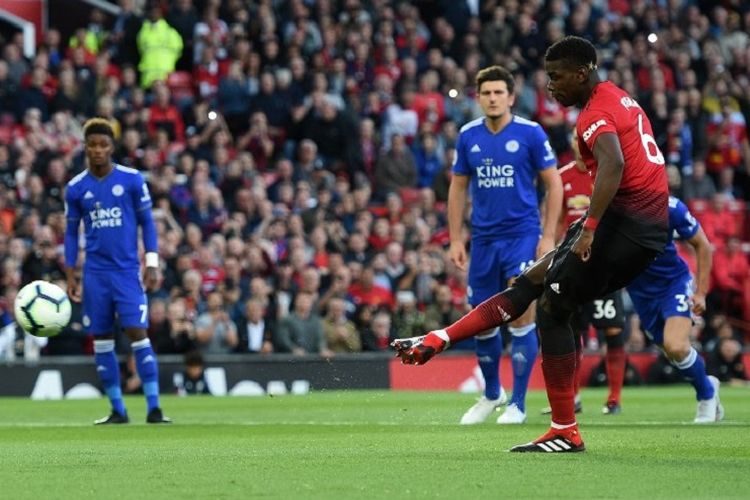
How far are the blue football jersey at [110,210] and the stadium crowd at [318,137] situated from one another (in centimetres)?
562

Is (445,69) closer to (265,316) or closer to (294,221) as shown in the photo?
(294,221)

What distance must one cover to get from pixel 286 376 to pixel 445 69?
7.54m

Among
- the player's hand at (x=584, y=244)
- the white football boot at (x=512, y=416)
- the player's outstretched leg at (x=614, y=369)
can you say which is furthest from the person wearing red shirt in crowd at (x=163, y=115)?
the player's hand at (x=584, y=244)

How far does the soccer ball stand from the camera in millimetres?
11977

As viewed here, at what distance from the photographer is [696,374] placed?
11734mm

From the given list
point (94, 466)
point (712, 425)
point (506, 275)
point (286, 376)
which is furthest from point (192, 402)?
point (94, 466)

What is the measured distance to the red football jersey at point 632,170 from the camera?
8.06 meters

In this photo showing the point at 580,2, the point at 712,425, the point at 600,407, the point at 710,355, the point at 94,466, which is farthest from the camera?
the point at 580,2

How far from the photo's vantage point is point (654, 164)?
8188mm

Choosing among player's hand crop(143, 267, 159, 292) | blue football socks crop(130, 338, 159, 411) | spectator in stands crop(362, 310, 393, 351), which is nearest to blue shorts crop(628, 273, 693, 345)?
player's hand crop(143, 267, 159, 292)

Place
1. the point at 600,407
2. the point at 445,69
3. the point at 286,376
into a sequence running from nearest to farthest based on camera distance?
1. the point at 600,407
2. the point at 286,376
3. the point at 445,69

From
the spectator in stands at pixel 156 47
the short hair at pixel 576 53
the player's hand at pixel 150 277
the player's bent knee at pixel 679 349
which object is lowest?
the player's bent knee at pixel 679 349

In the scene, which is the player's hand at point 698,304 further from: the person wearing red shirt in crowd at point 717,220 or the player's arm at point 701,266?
the person wearing red shirt in crowd at point 717,220

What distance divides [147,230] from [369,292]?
7.88 m
